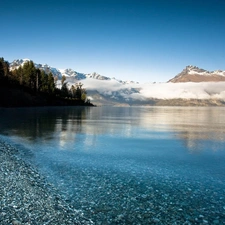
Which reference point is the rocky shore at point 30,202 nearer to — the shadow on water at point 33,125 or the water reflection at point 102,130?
the water reflection at point 102,130

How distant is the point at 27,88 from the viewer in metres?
134

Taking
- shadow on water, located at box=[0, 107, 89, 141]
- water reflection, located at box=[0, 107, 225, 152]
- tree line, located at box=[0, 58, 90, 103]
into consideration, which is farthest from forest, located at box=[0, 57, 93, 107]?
water reflection, located at box=[0, 107, 225, 152]

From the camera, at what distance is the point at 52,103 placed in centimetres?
15012

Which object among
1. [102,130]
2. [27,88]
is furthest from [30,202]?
[27,88]

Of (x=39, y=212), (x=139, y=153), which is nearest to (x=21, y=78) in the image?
(x=139, y=153)

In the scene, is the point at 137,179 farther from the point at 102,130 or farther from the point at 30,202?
the point at 102,130

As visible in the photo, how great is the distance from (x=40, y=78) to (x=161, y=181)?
152 metres

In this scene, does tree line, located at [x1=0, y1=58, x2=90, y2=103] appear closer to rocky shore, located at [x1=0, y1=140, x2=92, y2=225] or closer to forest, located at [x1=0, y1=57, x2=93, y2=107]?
forest, located at [x1=0, y1=57, x2=93, y2=107]

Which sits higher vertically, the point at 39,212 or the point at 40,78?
the point at 40,78

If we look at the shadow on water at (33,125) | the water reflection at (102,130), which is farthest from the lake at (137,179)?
the shadow on water at (33,125)

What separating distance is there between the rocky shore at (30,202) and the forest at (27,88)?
86877mm

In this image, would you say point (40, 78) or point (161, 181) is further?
point (40, 78)

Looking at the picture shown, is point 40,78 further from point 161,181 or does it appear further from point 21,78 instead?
point 161,181

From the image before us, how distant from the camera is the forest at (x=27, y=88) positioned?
4054 inches
